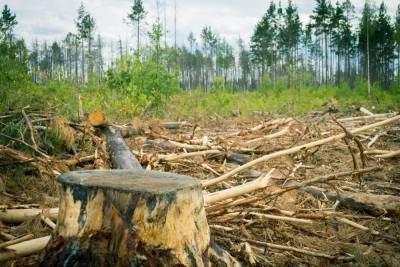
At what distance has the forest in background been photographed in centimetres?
801

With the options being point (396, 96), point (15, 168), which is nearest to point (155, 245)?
point (15, 168)

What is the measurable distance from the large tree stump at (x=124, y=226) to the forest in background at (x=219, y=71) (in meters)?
3.25

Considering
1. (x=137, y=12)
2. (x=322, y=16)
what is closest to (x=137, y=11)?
(x=137, y=12)

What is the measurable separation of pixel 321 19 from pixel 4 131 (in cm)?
5027

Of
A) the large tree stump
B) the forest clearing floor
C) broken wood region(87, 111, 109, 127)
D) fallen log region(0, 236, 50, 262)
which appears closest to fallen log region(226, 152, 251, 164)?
the forest clearing floor

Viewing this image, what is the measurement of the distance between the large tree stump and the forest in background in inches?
128

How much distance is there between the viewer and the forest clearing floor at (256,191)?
2443 mm

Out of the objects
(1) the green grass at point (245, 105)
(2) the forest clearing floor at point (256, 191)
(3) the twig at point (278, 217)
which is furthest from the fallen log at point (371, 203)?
(1) the green grass at point (245, 105)

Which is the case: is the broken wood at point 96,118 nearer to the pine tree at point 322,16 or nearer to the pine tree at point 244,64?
the pine tree at point 322,16

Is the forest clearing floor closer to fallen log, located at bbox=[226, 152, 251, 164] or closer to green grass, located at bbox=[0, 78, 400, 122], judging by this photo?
fallen log, located at bbox=[226, 152, 251, 164]

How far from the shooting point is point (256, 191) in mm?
2986

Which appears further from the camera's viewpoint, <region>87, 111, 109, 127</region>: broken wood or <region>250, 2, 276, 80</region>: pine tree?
<region>250, 2, 276, 80</region>: pine tree

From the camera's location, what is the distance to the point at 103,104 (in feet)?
29.4

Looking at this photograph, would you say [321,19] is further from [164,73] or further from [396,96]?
[164,73]
